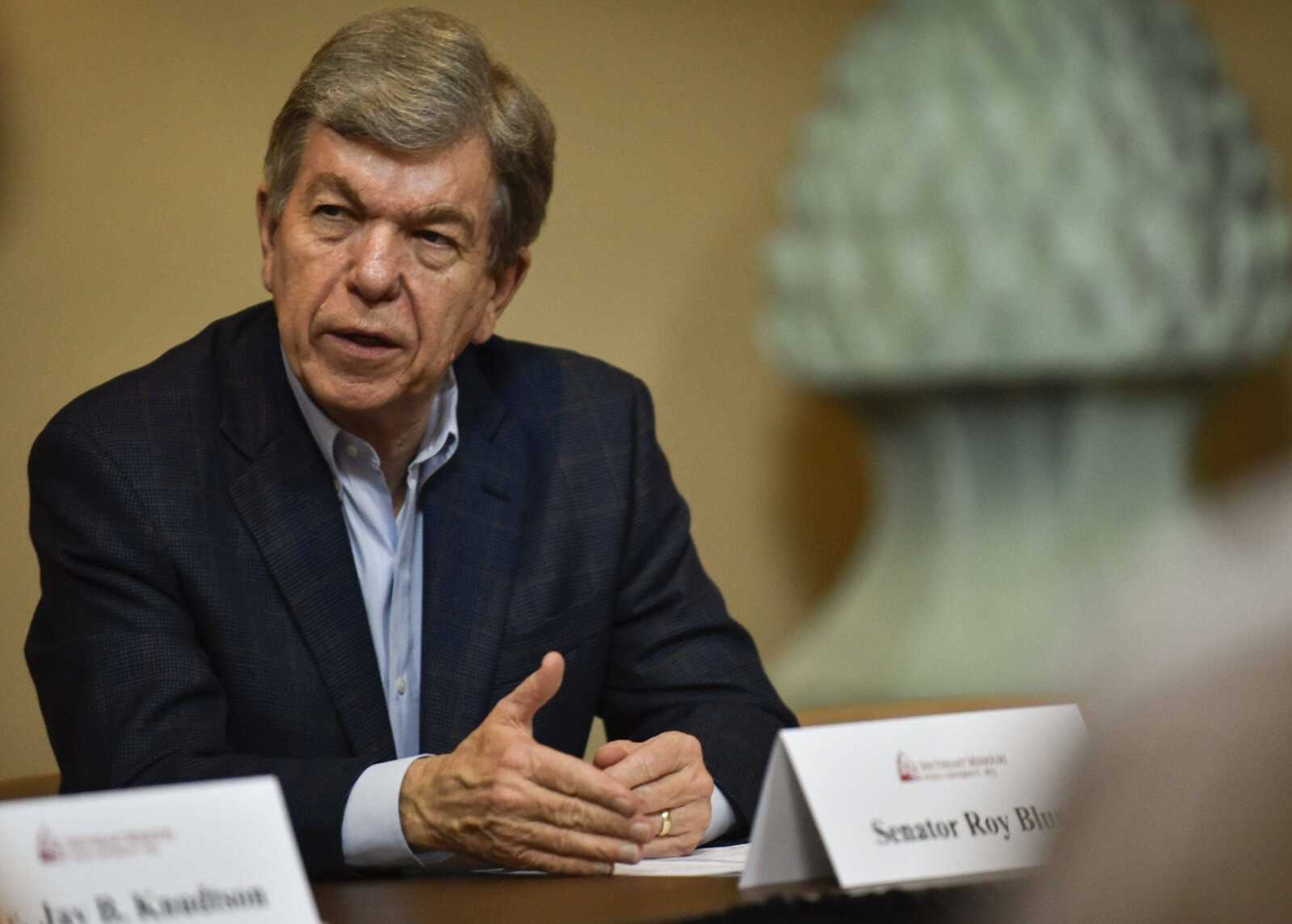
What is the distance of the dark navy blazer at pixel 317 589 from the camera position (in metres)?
1.39

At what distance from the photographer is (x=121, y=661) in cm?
138

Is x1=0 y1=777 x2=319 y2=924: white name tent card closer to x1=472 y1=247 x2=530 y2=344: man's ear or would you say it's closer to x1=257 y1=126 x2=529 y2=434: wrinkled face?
x1=257 y1=126 x2=529 y2=434: wrinkled face

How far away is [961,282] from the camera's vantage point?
2.37 metres

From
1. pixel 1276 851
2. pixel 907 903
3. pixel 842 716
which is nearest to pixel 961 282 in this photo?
pixel 842 716

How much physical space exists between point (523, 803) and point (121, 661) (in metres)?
0.42

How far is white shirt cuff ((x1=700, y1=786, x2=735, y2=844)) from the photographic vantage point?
138 cm

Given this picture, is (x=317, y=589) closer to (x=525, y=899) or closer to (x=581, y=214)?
(x=525, y=899)

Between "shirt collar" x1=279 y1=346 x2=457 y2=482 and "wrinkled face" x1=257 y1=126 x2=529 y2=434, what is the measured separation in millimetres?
14

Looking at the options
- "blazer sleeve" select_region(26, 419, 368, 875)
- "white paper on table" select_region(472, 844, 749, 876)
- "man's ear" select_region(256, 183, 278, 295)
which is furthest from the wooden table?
"man's ear" select_region(256, 183, 278, 295)

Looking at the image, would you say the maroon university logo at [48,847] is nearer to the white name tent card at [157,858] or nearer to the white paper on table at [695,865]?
the white name tent card at [157,858]

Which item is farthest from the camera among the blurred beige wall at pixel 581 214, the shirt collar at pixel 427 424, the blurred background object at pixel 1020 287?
the blurred background object at pixel 1020 287

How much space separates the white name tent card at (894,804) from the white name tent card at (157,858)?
1.01 ft

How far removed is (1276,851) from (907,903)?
720mm

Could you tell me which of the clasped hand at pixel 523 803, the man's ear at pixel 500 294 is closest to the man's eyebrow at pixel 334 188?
the man's ear at pixel 500 294
